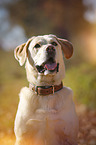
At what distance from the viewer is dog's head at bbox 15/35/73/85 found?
2.14 m

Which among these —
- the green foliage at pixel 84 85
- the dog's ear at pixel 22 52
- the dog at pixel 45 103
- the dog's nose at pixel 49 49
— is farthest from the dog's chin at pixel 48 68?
the green foliage at pixel 84 85

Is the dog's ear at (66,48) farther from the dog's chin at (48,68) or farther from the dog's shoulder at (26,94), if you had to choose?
the dog's shoulder at (26,94)

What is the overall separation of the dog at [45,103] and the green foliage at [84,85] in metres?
2.81

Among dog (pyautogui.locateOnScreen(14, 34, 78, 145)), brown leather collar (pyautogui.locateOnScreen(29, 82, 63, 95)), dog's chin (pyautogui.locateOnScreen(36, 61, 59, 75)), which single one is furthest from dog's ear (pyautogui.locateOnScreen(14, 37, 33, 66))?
brown leather collar (pyautogui.locateOnScreen(29, 82, 63, 95))

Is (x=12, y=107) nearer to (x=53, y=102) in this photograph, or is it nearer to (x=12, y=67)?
(x=12, y=67)

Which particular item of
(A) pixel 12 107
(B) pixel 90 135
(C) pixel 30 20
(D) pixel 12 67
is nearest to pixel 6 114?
(A) pixel 12 107

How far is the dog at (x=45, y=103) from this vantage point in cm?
216

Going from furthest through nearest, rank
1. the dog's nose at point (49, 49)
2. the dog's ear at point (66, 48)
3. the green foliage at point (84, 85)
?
1. the green foliage at point (84, 85)
2. the dog's ear at point (66, 48)
3. the dog's nose at point (49, 49)

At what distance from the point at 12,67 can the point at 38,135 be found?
624 cm

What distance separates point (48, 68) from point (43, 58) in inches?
5.2

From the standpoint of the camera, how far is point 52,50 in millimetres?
2143

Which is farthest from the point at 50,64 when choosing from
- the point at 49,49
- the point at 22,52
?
the point at 22,52

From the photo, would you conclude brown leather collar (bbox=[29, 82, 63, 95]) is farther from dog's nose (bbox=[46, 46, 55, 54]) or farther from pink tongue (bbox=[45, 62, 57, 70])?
dog's nose (bbox=[46, 46, 55, 54])

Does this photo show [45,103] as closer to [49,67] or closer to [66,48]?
[49,67]
